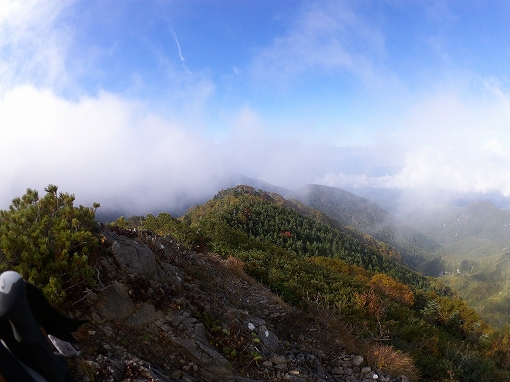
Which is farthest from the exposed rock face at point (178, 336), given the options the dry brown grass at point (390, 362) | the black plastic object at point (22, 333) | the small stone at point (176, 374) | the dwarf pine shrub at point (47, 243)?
the black plastic object at point (22, 333)

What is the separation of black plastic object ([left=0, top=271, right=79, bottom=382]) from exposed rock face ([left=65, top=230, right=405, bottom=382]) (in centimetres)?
194

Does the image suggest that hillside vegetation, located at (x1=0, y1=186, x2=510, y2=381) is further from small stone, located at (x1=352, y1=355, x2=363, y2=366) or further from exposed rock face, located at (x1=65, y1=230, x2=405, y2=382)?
small stone, located at (x1=352, y1=355, x2=363, y2=366)

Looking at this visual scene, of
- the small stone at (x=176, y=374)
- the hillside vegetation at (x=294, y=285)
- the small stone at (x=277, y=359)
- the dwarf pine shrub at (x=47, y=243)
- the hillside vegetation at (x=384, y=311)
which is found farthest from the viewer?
the hillside vegetation at (x=384, y=311)

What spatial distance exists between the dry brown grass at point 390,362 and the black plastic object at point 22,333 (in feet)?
24.4

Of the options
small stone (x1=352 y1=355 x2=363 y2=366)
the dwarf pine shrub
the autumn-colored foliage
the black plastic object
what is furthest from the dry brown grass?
the autumn-colored foliage

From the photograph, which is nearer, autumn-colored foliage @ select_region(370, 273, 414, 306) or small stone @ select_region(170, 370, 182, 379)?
small stone @ select_region(170, 370, 182, 379)

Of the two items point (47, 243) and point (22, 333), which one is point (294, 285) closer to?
point (47, 243)

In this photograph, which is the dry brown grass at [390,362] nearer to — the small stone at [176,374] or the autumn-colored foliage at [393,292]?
the small stone at [176,374]

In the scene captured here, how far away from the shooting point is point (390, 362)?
7812 mm

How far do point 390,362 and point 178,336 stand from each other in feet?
18.8

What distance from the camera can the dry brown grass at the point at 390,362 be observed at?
25.0ft

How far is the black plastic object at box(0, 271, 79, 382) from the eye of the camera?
2.22 metres

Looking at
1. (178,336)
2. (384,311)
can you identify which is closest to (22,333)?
(178,336)

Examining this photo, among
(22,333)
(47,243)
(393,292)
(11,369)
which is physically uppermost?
(22,333)
